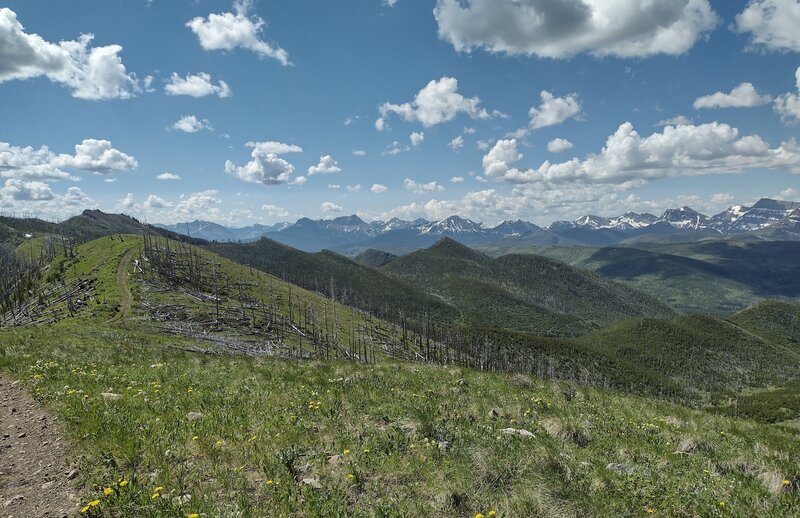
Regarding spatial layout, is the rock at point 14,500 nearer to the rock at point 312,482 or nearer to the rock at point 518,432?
the rock at point 312,482

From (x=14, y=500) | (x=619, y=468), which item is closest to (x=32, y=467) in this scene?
(x=14, y=500)

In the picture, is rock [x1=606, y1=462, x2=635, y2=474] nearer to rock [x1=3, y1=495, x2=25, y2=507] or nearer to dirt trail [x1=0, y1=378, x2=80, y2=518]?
dirt trail [x1=0, y1=378, x2=80, y2=518]

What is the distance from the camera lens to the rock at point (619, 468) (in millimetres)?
9531

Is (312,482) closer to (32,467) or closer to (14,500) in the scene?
(14,500)

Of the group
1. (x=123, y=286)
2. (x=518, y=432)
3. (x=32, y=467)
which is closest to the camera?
(x=32, y=467)

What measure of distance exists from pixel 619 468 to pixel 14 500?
12.8m

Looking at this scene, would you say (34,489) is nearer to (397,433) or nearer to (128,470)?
(128,470)

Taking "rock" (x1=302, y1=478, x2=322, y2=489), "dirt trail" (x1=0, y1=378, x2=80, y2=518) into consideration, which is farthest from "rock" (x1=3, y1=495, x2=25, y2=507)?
"rock" (x1=302, y1=478, x2=322, y2=489)

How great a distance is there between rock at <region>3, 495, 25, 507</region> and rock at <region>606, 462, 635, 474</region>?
12387 mm

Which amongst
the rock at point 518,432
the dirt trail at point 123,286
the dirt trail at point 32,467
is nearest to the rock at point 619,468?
the rock at point 518,432

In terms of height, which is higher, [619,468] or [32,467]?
[32,467]

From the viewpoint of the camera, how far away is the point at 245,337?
10431 cm

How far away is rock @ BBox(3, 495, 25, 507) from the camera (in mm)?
7570

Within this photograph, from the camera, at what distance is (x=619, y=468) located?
9.76 metres
